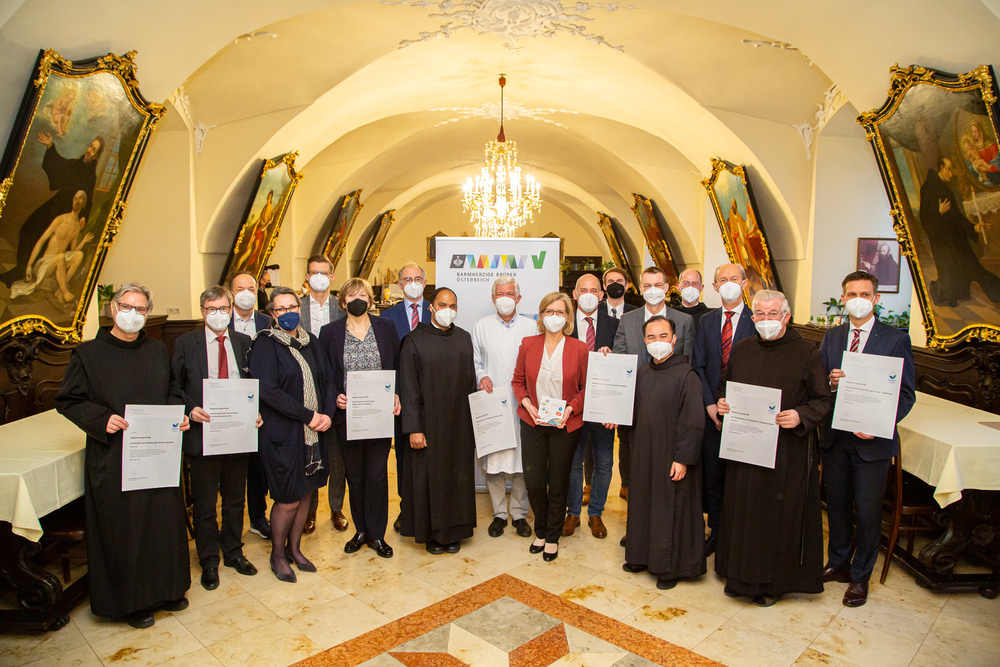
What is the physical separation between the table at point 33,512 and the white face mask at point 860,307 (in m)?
4.66

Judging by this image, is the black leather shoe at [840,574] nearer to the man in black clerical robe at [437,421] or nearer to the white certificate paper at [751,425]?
the white certificate paper at [751,425]

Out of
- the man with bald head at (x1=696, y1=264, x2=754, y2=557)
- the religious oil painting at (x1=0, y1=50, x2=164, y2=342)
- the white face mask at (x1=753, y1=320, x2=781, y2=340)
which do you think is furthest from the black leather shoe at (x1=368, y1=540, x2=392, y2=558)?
the religious oil painting at (x1=0, y1=50, x2=164, y2=342)

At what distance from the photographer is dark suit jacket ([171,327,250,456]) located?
157 inches

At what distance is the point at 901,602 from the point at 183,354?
4700 millimetres

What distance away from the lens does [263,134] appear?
26.8 ft

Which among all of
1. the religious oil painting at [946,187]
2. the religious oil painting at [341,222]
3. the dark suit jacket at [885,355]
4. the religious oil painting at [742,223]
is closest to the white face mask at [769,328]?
the dark suit jacket at [885,355]

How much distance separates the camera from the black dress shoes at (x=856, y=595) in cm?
399

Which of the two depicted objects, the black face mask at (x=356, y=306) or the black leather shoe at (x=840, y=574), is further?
the black face mask at (x=356, y=306)

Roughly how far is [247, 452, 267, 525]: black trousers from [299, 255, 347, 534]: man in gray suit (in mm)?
365

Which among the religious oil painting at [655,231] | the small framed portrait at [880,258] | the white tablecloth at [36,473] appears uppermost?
the religious oil painting at [655,231]

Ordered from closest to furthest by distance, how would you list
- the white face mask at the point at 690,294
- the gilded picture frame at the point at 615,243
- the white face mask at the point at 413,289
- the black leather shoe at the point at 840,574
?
the black leather shoe at the point at 840,574
the white face mask at the point at 413,289
the white face mask at the point at 690,294
the gilded picture frame at the point at 615,243

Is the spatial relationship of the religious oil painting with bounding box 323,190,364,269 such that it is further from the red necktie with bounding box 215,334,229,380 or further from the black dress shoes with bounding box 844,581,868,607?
the black dress shoes with bounding box 844,581,868,607

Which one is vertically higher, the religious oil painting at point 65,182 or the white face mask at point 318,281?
the religious oil painting at point 65,182

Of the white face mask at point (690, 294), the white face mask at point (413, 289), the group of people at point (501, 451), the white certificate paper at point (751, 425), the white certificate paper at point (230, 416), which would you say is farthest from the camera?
the white face mask at point (690, 294)
